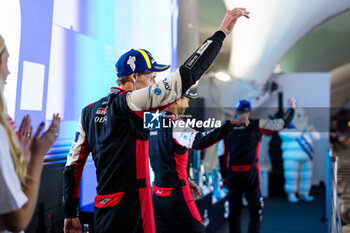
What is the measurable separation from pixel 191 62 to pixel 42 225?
1106mm

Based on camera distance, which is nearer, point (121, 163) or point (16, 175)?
point (16, 175)

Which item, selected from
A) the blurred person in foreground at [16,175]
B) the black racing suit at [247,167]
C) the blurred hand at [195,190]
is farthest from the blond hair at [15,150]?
the black racing suit at [247,167]

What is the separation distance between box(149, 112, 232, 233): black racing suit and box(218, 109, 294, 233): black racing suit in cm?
128

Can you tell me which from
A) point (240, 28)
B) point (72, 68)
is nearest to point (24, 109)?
point (72, 68)

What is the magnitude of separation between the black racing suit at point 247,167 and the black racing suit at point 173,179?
4.21ft

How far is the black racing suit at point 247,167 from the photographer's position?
295 centimetres

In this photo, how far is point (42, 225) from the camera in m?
1.57

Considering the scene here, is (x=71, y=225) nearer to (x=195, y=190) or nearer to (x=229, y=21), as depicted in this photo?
(x=195, y=190)

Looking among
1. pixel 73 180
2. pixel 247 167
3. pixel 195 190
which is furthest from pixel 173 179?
pixel 247 167

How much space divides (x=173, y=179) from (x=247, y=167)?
143 cm

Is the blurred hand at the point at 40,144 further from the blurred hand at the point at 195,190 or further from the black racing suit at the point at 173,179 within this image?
the blurred hand at the point at 195,190

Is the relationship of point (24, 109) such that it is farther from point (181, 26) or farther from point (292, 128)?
point (292, 128)

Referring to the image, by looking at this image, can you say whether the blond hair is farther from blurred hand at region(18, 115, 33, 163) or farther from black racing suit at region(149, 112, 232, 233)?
black racing suit at region(149, 112, 232, 233)

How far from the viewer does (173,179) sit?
177 centimetres
